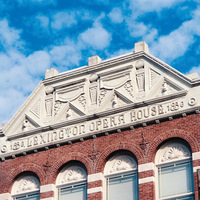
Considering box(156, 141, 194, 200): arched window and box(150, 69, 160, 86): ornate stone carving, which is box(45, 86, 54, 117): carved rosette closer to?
box(150, 69, 160, 86): ornate stone carving

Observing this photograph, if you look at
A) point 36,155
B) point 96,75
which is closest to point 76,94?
point 96,75

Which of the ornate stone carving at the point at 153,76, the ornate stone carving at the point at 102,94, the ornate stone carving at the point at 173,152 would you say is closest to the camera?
the ornate stone carving at the point at 173,152

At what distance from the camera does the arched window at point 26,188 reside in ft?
102

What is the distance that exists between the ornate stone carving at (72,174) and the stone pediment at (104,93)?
7.60 feet

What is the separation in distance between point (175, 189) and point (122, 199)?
250 centimetres

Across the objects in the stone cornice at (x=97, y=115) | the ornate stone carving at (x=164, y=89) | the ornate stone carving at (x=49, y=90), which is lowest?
the stone cornice at (x=97, y=115)

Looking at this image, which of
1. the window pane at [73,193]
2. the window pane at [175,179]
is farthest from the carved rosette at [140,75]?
the window pane at [73,193]

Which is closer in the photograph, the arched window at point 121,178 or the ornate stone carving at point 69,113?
the arched window at point 121,178

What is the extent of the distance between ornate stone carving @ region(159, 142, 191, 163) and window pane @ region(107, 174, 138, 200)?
159 cm

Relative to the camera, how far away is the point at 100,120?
1209 inches

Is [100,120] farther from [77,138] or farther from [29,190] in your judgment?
[29,190]

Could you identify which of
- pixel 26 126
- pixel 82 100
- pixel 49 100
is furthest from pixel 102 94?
pixel 26 126

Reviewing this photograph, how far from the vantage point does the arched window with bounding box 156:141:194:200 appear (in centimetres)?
2766

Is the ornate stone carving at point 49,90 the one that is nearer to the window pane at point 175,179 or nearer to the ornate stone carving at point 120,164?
the ornate stone carving at point 120,164
